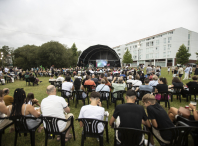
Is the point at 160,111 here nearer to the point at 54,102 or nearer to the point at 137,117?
the point at 137,117

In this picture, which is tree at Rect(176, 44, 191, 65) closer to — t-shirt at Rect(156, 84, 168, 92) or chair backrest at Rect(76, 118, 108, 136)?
t-shirt at Rect(156, 84, 168, 92)

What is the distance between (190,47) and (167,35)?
363 inches

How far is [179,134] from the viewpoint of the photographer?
5.49 ft

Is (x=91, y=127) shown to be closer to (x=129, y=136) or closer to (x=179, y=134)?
(x=129, y=136)

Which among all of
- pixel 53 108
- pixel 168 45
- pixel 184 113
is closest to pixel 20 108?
pixel 53 108

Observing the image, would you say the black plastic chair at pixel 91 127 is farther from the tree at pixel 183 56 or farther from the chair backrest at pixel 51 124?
the tree at pixel 183 56

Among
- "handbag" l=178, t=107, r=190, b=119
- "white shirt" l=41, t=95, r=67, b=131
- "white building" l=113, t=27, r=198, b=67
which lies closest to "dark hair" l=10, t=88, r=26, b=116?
"white shirt" l=41, t=95, r=67, b=131

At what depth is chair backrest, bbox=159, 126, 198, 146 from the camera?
5.36 feet

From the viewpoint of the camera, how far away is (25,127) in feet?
7.22

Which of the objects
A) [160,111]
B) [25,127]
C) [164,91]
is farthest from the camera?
[164,91]

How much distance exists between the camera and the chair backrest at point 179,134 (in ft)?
5.36

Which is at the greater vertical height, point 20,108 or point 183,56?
point 183,56

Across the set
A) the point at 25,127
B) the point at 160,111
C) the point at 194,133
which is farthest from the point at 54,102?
the point at 194,133

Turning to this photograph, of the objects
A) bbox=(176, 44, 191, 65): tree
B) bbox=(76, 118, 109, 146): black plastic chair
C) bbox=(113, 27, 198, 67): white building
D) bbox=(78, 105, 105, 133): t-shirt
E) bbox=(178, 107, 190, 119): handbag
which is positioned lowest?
bbox=(76, 118, 109, 146): black plastic chair
